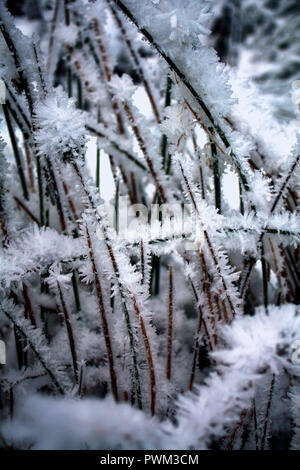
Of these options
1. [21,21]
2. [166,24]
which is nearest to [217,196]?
[166,24]

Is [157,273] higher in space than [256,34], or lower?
lower

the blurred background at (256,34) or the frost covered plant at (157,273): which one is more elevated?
the blurred background at (256,34)

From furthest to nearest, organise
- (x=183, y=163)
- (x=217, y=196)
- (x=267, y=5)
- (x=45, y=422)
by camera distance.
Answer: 1. (x=267, y=5)
2. (x=217, y=196)
3. (x=183, y=163)
4. (x=45, y=422)

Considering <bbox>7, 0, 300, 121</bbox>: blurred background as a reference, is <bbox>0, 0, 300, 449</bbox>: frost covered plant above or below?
below

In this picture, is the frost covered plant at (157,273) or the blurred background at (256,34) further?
the blurred background at (256,34)

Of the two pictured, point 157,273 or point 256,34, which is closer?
point 157,273

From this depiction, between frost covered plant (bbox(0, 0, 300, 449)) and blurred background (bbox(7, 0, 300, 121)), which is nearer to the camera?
frost covered plant (bbox(0, 0, 300, 449))

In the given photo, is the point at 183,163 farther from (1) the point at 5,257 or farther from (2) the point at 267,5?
(2) the point at 267,5
